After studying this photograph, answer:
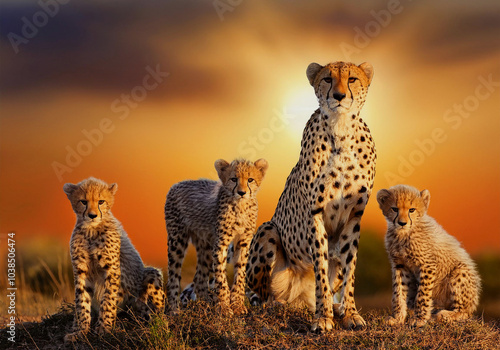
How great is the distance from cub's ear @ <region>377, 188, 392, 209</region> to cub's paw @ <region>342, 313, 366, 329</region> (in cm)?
105

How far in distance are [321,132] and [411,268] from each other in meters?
1.47

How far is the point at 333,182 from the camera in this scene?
493 centimetres

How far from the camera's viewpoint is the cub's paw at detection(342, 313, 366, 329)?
486 cm

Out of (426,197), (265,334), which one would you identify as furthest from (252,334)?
(426,197)

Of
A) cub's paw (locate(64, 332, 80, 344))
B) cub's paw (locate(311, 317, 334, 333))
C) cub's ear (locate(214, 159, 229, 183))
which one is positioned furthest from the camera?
cub's ear (locate(214, 159, 229, 183))

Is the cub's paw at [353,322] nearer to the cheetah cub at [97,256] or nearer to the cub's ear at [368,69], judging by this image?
the cheetah cub at [97,256]

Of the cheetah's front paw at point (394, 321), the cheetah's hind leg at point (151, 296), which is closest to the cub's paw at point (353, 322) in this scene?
the cheetah's front paw at point (394, 321)

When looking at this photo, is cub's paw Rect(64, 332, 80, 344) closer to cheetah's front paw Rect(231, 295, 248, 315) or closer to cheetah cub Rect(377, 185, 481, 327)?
cheetah's front paw Rect(231, 295, 248, 315)

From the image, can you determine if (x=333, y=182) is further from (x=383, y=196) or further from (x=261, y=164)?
(x=383, y=196)

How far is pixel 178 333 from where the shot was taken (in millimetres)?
4801

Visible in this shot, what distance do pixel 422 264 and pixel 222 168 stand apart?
1836 mm

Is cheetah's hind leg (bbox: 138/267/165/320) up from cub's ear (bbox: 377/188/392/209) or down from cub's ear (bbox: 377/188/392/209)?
down

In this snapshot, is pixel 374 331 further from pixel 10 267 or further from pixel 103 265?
pixel 10 267

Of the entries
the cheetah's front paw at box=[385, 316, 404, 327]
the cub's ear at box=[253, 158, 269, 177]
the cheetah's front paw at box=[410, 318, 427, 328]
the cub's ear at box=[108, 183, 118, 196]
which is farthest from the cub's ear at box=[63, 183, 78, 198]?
the cheetah's front paw at box=[410, 318, 427, 328]
